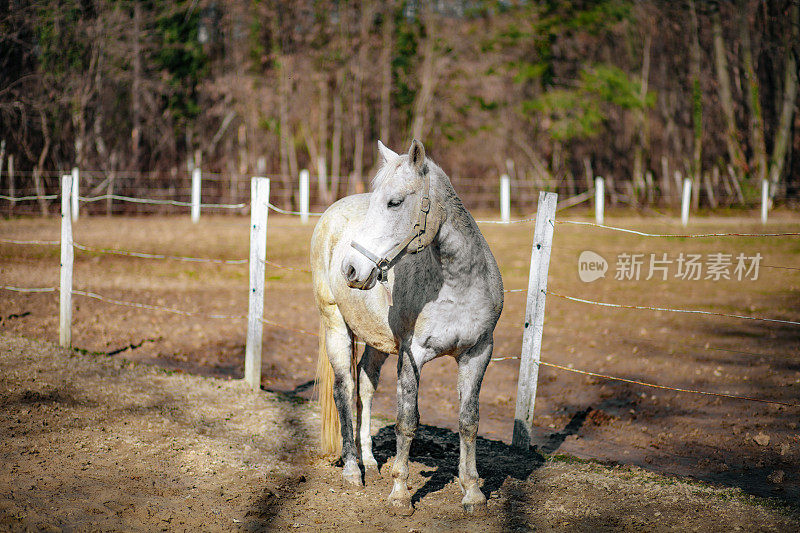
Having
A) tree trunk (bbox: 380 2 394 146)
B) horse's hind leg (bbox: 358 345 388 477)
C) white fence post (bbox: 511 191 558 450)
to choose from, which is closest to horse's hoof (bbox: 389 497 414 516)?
horse's hind leg (bbox: 358 345 388 477)

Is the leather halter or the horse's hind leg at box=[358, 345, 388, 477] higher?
the leather halter

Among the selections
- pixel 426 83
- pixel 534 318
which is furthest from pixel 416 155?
pixel 426 83

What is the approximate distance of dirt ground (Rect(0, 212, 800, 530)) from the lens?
4.30 m

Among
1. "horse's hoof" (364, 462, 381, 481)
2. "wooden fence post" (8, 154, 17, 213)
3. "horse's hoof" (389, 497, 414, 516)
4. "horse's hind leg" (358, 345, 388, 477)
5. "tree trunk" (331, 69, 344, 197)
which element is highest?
"tree trunk" (331, 69, 344, 197)

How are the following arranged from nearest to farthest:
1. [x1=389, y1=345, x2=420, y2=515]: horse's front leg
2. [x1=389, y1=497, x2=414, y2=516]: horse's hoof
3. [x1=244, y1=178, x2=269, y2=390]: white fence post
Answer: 1. [x1=389, y1=345, x2=420, y2=515]: horse's front leg
2. [x1=389, y1=497, x2=414, y2=516]: horse's hoof
3. [x1=244, y1=178, x2=269, y2=390]: white fence post

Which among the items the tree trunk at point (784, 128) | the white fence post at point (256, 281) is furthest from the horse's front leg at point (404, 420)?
the tree trunk at point (784, 128)

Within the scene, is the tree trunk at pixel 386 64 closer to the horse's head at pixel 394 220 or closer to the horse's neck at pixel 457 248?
the horse's neck at pixel 457 248

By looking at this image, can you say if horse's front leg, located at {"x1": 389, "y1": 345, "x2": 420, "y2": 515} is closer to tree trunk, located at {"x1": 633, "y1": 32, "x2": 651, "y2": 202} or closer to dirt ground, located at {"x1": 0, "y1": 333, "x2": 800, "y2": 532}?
dirt ground, located at {"x1": 0, "y1": 333, "x2": 800, "y2": 532}

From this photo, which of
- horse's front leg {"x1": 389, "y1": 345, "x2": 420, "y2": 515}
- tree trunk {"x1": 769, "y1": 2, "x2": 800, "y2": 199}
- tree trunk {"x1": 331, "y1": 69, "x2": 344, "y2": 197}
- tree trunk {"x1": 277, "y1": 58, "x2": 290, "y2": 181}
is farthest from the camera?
tree trunk {"x1": 331, "y1": 69, "x2": 344, "y2": 197}

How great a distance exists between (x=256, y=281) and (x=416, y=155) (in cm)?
336

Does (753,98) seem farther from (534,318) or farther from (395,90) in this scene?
(534,318)

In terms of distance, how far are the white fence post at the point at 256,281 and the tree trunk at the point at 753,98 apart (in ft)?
78.2

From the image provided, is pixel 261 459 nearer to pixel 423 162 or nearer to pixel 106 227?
pixel 423 162

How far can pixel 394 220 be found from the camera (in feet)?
10.6
